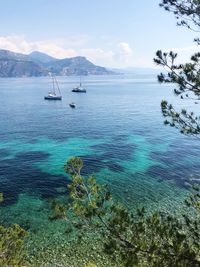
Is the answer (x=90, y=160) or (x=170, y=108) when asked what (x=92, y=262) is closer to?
(x=170, y=108)

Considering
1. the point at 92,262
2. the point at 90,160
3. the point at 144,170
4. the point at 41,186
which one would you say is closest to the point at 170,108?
the point at 92,262

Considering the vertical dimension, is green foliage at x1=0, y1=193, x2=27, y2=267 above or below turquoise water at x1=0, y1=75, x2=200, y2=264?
above

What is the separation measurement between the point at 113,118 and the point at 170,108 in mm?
96409

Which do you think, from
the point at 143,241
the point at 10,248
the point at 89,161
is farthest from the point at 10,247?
the point at 89,161

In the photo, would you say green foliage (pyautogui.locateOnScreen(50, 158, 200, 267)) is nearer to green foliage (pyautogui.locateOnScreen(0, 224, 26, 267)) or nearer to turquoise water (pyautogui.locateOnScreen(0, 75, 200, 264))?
green foliage (pyautogui.locateOnScreen(0, 224, 26, 267))

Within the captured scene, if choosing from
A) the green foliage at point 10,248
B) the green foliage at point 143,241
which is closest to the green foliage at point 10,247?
the green foliage at point 10,248

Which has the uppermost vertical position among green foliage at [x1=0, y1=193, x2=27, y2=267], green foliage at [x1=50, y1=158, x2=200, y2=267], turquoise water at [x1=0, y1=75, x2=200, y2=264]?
green foliage at [x1=50, y1=158, x2=200, y2=267]

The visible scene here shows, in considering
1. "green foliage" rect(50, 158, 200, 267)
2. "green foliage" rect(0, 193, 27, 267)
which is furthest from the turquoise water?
"green foliage" rect(50, 158, 200, 267)

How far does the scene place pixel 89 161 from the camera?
63.7 metres

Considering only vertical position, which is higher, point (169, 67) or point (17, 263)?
point (169, 67)

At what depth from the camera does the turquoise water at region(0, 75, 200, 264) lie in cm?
4416

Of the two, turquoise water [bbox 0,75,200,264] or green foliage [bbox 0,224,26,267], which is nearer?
green foliage [bbox 0,224,26,267]

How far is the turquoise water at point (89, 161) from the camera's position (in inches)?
1738

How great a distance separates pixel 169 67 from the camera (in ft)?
59.0
